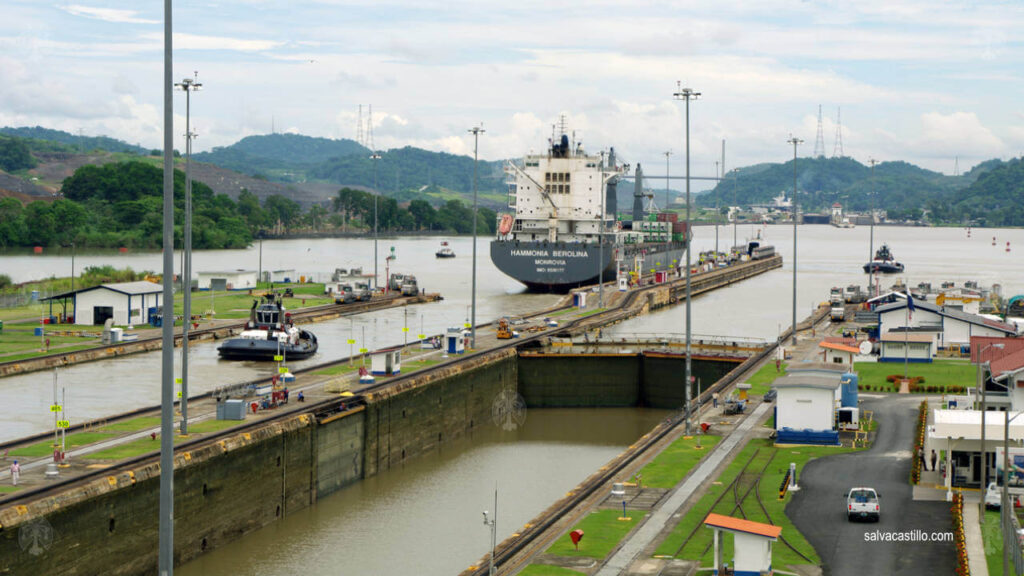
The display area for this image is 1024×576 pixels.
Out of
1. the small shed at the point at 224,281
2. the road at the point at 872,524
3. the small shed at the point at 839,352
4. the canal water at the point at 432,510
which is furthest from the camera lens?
the small shed at the point at 224,281

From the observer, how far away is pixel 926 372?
62219mm

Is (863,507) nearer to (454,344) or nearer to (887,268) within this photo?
(454,344)

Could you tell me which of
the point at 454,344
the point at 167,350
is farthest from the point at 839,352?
the point at 167,350

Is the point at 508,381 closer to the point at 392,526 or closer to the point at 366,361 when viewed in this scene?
the point at 366,361

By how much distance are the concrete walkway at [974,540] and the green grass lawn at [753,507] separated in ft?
12.3

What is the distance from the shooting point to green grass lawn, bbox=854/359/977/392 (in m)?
58.6

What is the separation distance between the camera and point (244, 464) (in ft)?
128

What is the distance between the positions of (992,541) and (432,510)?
2002 cm

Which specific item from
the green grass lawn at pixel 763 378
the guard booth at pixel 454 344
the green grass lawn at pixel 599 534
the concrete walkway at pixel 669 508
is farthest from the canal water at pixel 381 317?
the concrete walkway at pixel 669 508

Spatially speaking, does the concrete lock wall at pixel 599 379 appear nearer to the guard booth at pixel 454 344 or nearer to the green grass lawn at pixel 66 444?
the guard booth at pixel 454 344

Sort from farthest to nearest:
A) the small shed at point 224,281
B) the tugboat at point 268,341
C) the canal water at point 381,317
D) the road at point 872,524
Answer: the small shed at point 224,281 → the tugboat at point 268,341 → the canal water at point 381,317 → the road at point 872,524

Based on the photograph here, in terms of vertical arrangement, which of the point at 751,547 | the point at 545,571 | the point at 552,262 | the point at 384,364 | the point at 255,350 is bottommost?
the point at 545,571

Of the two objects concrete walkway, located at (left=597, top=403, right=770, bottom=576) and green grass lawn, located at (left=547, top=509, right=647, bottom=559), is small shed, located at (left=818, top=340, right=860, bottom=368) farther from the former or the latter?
green grass lawn, located at (left=547, top=509, right=647, bottom=559)

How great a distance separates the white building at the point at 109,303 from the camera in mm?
77875
